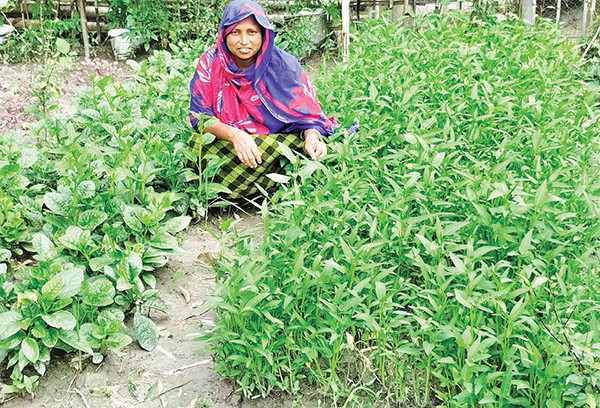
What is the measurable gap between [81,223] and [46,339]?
71 centimetres

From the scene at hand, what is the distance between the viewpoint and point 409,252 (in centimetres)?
253

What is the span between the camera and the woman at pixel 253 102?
3.46 meters

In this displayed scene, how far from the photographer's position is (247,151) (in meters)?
3.29

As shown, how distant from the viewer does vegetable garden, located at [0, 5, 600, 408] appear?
85.5 inches

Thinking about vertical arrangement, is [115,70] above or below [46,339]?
above

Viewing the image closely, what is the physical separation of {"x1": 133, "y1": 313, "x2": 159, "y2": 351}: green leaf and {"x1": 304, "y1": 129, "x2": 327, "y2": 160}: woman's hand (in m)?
1.17

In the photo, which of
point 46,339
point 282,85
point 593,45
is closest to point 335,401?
point 46,339

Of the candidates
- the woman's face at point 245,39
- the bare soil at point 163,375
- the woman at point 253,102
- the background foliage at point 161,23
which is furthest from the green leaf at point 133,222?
the background foliage at point 161,23

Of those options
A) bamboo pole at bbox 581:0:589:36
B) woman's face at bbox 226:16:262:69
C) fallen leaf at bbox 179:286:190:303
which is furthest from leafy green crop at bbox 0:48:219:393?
bamboo pole at bbox 581:0:589:36

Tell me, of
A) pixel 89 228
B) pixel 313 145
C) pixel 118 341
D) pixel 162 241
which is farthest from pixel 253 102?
pixel 118 341

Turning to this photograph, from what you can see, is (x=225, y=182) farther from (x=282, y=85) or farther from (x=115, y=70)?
(x=115, y=70)

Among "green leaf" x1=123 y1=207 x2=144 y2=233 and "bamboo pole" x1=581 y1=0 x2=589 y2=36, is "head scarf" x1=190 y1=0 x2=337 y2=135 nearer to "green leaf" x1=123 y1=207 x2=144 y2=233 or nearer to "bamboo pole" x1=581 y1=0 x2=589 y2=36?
"green leaf" x1=123 y1=207 x2=144 y2=233

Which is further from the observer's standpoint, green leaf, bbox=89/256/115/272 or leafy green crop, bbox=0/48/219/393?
green leaf, bbox=89/256/115/272

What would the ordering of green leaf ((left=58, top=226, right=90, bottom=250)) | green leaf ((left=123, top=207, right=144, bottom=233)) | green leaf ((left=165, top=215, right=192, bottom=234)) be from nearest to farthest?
green leaf ((left=58, top=226, right=90, bottom=250))
green leaf ((left=123, top=207, right=144, bottom=233))
green leaf ((left=165, top=215, right=192, bottom=234))
